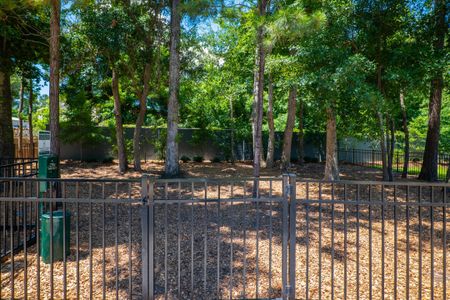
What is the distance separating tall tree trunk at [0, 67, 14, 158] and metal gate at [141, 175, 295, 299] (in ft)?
19.6

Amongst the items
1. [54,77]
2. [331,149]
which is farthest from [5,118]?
[331,149]

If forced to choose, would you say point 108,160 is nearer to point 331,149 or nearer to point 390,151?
point 331,149

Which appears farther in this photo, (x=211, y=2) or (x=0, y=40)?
(x=0, y=40)

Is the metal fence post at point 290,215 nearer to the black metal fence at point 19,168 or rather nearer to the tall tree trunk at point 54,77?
the black metal fence at point 19,168

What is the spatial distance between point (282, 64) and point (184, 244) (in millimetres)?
5022

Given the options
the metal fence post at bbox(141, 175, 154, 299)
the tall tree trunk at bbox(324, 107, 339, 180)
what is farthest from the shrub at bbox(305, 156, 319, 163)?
the metal fence post at bbox(141, 175, 154, 299)

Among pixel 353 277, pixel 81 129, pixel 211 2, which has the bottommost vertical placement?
pixel 353 277

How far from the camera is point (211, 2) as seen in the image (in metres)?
7.27

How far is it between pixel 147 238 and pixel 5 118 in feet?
29.5

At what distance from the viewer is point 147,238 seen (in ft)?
10.3

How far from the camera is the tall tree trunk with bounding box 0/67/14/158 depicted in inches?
384

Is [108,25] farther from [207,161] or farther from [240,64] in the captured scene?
[207,161]

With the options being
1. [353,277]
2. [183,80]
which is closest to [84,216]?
[353,277]

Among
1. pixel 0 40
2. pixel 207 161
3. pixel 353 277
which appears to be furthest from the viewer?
pixel 207 161
